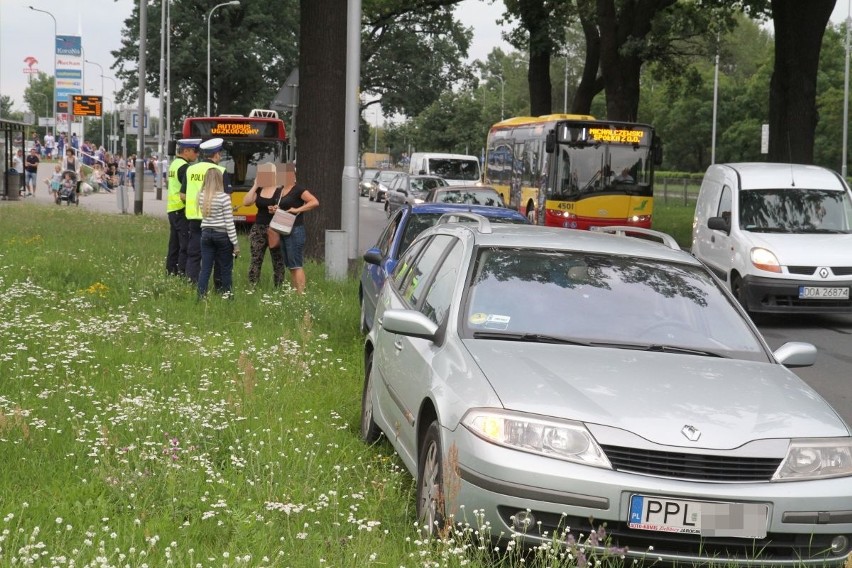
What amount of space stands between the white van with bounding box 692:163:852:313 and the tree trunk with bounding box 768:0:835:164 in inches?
302

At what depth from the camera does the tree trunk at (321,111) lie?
729 inches

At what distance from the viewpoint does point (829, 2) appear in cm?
2381

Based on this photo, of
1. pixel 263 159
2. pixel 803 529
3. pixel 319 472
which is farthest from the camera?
pixel 263 159

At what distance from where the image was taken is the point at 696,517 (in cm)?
472

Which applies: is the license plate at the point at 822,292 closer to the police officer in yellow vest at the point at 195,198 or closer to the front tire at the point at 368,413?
the police officer in yellow vest at the point at 195,198

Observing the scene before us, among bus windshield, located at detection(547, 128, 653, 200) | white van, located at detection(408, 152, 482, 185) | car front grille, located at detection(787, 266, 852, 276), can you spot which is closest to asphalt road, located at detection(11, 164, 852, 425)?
car front grille, located at detection(787, 266, 852, 276)

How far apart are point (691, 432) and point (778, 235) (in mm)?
11087

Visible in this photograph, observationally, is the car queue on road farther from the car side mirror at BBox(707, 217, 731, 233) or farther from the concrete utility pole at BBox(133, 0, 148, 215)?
the concrete utility pole at BBox(133, 0, 148, 215)

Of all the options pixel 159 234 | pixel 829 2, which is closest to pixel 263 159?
pixel 159 234

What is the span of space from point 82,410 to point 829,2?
19912mm

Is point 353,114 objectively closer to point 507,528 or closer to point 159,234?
point 159,234

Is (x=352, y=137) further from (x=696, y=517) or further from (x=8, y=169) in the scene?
(x=8, y=169)

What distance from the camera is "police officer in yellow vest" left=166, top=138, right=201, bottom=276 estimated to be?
48.2ft

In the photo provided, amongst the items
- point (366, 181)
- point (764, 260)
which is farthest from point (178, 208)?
point (366, 181)
